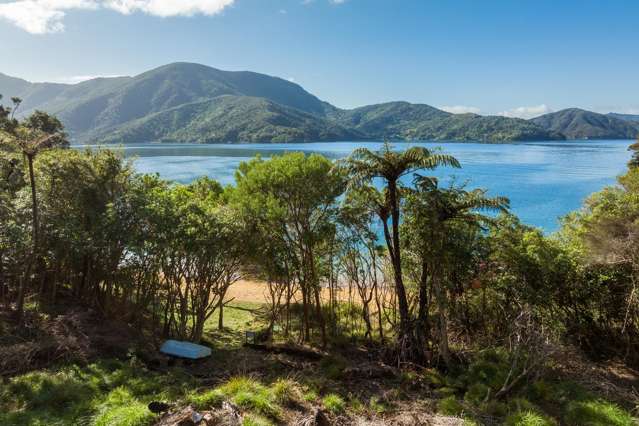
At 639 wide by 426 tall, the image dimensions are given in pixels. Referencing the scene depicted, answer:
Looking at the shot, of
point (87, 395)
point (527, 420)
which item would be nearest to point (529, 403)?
point (527, 420)

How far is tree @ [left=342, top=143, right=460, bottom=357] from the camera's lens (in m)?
11.8

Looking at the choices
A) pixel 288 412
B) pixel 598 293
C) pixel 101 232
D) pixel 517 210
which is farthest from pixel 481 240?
pixel 517 210

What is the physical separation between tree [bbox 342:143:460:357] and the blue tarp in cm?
689

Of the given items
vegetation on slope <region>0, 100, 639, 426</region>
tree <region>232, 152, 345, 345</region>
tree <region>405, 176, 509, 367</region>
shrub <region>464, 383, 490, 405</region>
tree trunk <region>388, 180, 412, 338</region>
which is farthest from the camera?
tree <region>232, 152, 345, 345</region>

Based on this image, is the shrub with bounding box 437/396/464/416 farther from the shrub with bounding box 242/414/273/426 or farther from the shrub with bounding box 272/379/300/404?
the shrub with bounding box 242/414/273/426

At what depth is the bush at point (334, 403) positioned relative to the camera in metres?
8.65

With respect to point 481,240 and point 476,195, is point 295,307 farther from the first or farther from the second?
point 476,195

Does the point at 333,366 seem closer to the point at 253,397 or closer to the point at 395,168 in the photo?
the point at 253,397

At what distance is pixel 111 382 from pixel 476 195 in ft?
38.5

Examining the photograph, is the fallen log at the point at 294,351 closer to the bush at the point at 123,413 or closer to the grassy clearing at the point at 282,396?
the grassy clearing at the point at 282,396

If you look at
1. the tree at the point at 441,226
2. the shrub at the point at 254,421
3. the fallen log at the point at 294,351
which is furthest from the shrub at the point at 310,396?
the tree at the point at 441,226

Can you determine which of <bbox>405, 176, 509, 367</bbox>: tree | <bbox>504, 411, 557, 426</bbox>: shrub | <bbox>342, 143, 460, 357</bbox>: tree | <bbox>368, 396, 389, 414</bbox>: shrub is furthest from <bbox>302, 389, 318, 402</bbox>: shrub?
<bbox>405, 176, 509, 367</bbox>: tree

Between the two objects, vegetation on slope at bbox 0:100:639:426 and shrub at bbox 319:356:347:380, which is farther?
shrub at bbox 319:356:347:380

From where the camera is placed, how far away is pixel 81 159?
14133 mm
